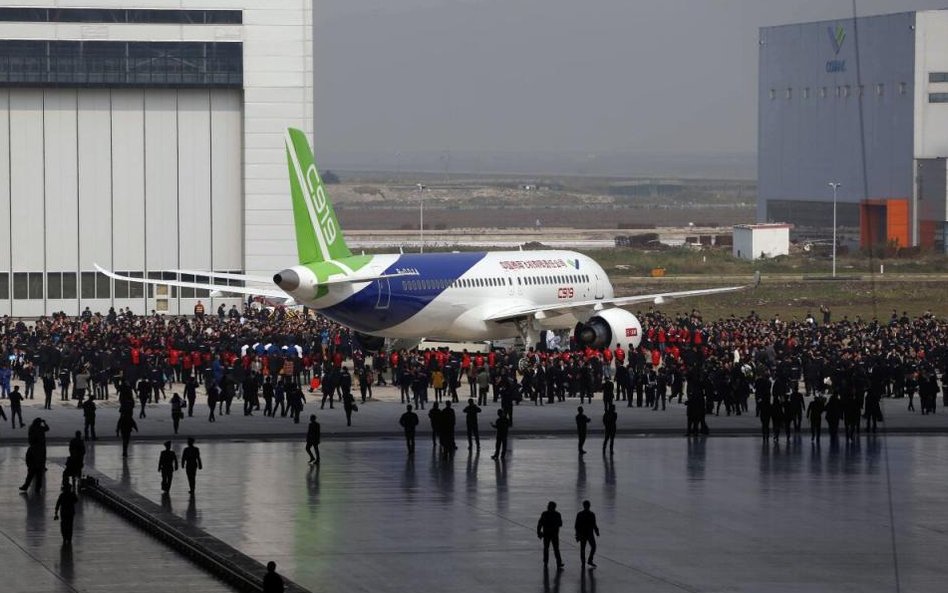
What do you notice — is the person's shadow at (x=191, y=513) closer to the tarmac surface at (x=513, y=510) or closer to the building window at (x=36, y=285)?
the tarmac surface at (x=513, y=510)

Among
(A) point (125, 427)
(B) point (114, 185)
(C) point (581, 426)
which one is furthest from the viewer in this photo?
(B) point (114, 185)

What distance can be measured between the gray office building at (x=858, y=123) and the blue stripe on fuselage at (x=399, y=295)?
68.0m

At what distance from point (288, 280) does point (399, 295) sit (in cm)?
534

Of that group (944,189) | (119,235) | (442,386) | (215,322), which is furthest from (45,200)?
(944,189)

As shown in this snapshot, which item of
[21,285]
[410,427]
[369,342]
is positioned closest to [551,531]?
[410,427]

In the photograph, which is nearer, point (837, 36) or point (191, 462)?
point (191, 462)

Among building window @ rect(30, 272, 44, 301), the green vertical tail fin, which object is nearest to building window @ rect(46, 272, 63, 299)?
building window @ rect(30, 272, 44, 301)

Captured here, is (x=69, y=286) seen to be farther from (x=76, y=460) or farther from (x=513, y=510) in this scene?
(x=513, y=510)

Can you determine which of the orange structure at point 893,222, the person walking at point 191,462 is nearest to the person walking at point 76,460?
the person walking at point 191,462

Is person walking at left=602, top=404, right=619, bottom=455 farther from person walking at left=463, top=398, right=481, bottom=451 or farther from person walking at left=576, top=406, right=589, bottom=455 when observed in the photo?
person walking at left=463, top=398, right=481, bottom=451

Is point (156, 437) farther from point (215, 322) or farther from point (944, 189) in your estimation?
point (944, 189)

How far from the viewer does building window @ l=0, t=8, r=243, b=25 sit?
3310 inches

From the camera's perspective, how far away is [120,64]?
85.1 m

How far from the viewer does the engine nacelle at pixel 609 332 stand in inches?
2506
